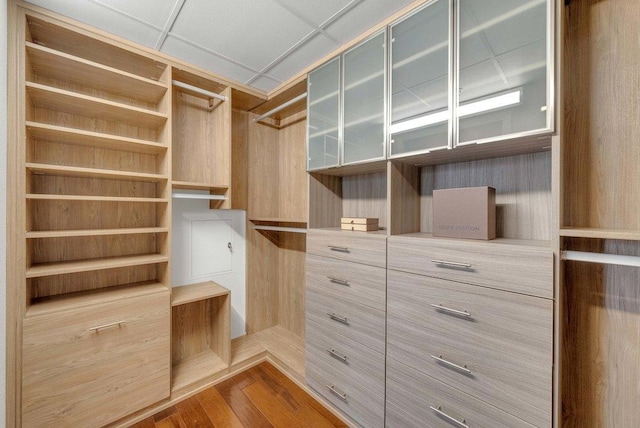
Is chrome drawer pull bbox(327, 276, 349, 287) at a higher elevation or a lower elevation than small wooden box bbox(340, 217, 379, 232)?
lower

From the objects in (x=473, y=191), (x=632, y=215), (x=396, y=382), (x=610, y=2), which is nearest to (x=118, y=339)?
(x=396, y=382)

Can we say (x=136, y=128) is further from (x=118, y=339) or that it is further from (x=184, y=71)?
(x=118, y=339)

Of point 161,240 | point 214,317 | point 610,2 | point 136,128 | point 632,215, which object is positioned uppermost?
point 610,2

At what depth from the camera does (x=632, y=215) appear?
3.56 feet

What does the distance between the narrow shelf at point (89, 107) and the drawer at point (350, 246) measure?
4.64ft

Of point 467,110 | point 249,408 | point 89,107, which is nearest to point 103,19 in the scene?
point 89,107

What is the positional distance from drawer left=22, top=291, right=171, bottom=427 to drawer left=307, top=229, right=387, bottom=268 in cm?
113

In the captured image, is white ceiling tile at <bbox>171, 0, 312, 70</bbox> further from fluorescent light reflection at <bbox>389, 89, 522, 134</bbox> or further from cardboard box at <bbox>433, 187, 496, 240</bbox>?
cardboard box at <bbox>433, 187, 496, 240</bbox>

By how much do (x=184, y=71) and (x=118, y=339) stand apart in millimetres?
1898

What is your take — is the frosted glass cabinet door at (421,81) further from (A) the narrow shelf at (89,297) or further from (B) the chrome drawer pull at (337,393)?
(A) the narrow shelf at (89,297)

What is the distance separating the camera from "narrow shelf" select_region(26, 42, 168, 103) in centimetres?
151

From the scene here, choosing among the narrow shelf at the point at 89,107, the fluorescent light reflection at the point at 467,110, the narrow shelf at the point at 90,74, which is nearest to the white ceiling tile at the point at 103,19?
the narrow shelf at the point at 90,74

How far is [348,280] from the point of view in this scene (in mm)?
1710

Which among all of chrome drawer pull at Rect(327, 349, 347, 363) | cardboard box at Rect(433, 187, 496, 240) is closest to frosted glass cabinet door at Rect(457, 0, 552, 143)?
cardboard box at Rect(433, 187, 496, 240)
